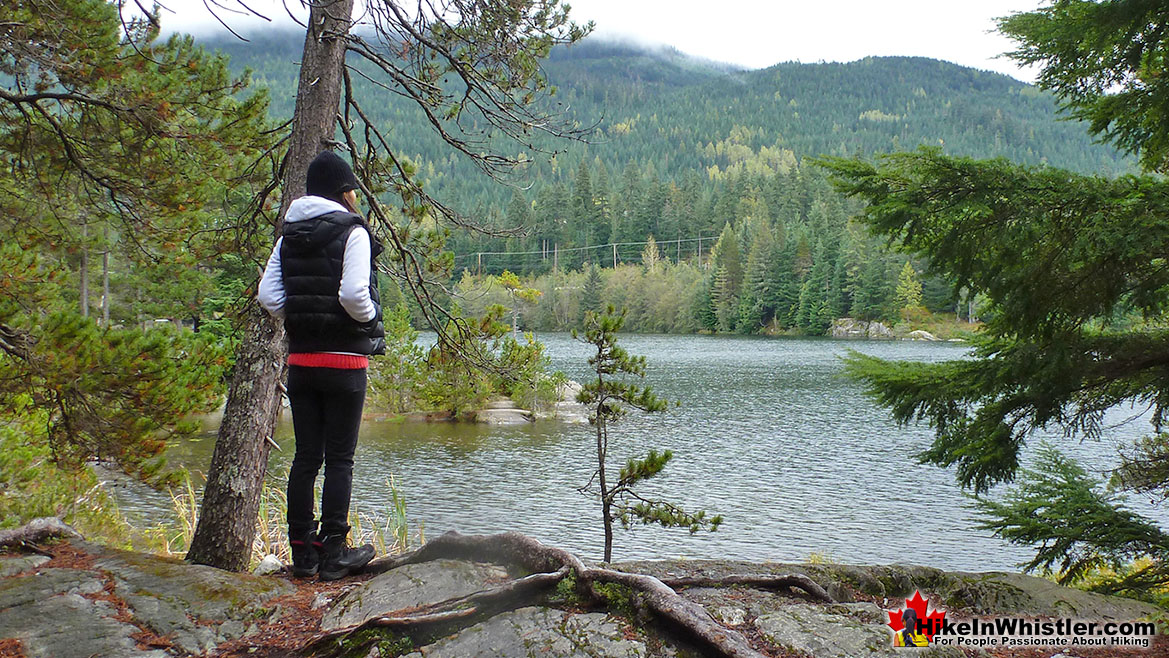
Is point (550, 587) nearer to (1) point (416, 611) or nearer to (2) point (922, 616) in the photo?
(1) point (416, 611)

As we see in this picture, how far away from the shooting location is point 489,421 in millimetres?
25016

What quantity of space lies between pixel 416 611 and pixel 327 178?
183 cm

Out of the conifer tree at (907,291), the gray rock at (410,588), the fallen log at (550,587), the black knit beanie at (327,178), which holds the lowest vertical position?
the gray rock at (410,588)

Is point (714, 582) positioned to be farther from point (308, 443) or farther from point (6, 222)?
point (6, 222)

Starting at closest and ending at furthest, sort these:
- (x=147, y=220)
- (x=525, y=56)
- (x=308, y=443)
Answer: (x=308, y=443)
(x=525, y=56)
(x=147, y=220)

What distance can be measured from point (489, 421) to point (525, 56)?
67.9 ft

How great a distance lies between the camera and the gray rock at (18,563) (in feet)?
10.6

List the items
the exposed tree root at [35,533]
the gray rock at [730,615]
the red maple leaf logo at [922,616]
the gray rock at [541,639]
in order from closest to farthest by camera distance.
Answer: the gray rock at [541,639]
the gray rock at [730,615]
the red maple leaf logo at [922,616]
the exposed tree root at [35,533]

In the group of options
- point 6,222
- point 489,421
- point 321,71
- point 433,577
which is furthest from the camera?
point 489,421

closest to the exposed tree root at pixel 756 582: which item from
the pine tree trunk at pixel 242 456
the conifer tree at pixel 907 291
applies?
the pine tree trunk at pixel 242 456

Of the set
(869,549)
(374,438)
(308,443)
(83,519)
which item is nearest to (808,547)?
(869,549)

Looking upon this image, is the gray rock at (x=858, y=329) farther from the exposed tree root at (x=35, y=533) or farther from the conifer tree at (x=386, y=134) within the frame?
the exposed tree root at (x=35, y=533)

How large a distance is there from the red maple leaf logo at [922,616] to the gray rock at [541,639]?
104 centimetres

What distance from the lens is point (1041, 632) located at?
3.48 metres
